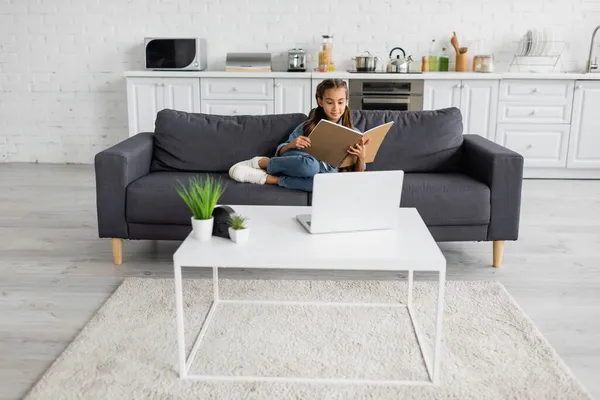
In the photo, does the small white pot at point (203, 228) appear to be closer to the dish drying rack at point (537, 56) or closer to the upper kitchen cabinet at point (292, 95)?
the upper kitchen cabinet at point (292, 95)

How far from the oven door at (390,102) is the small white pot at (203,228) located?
3.28 m

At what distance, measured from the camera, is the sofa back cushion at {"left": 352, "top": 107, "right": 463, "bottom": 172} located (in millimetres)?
3467

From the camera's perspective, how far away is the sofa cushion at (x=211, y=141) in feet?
11.4

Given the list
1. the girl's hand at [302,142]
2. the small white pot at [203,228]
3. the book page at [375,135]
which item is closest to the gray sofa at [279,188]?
the girl's hand at [302,142]

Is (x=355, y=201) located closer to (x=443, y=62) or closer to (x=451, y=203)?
(x=451, y=203)

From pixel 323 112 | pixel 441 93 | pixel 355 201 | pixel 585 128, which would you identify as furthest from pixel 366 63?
pixel 355 201

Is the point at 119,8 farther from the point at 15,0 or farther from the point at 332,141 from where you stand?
the point at 332,141

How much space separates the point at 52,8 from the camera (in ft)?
18.4

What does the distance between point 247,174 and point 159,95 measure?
2.38 metres

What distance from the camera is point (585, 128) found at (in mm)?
5160

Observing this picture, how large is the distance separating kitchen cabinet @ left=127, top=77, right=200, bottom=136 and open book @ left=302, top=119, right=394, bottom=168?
8.88 feet

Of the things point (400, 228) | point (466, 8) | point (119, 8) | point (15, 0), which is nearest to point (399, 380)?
point (400, 228)

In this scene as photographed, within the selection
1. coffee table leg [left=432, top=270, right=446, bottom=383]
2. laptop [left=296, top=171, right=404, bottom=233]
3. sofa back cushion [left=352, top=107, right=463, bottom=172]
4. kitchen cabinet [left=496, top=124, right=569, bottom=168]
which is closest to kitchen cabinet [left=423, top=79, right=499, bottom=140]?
kitchen cabinet [left=496, top=124, right=569, bottom=168]

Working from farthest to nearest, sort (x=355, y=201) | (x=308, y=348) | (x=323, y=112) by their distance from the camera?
(x=323, y=112)
(x=308, y=348)
(x=355, y=201)
